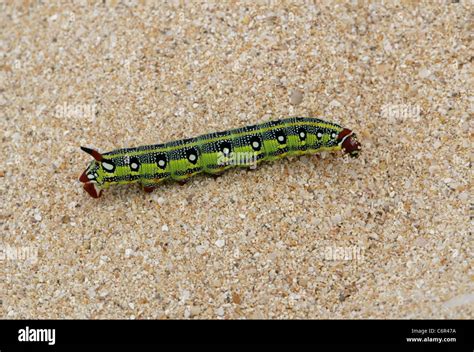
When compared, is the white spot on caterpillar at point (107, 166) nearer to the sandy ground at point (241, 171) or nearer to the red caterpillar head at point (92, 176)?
the red caterpillar head at point (92, 176)

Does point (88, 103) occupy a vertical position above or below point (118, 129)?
above

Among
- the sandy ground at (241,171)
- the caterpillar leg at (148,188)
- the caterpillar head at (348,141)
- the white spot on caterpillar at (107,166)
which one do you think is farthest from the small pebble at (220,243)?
the caterpillar head at (348,141)

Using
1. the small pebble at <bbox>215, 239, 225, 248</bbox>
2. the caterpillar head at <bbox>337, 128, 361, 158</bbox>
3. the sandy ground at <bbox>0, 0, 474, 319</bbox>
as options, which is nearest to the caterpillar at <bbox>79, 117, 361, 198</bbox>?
the caterpillar head at <bbox>337, 128, 361, 158</bbox>

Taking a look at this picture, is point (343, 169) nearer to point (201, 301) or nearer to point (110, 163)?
point (201, 301)

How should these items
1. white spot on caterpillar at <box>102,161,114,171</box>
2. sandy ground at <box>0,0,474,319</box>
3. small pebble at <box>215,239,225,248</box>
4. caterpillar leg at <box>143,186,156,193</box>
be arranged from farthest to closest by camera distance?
caterpillar leg at <box>143,186,156,193</box>
white spot on caterpillar at <box>102,161,114,171</box>
small pebble at <box>215,239,225,248</box>
sandy ground at <box>0,0,474,319</box>

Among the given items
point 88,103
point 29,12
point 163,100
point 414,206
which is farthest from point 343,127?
point 29,12

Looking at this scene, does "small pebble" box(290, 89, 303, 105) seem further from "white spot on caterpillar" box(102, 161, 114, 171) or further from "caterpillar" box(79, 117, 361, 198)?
"white spot on caterpillar" box(102, 161, 114, 171)
